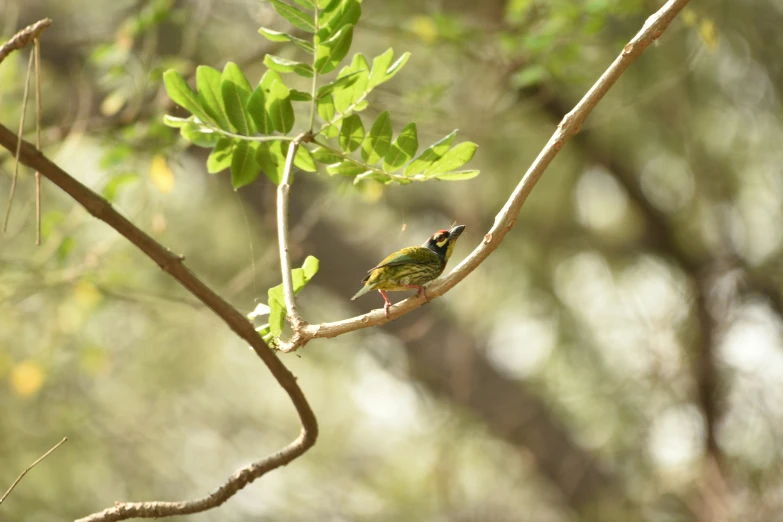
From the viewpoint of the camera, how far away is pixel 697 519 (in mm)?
4949

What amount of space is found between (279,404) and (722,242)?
13.5 feet

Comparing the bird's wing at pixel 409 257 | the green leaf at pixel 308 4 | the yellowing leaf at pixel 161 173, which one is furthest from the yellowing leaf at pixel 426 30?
the green leaf at pixel 308 4

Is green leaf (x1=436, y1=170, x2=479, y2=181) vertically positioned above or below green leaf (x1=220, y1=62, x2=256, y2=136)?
below

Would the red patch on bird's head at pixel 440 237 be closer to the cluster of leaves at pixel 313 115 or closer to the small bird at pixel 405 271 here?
the small bird at pixel 405 271

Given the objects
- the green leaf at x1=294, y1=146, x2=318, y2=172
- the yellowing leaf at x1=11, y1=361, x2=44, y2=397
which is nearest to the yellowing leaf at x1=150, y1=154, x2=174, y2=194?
the yellowing leaf at x1=11, y1=361, x2=44, y2=397

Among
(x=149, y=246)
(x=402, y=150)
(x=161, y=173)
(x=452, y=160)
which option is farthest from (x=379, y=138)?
(x=161, y=173)

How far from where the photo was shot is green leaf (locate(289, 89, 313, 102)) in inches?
61.6

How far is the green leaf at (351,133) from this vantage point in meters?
1.64

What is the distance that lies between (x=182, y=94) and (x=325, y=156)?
30 centimetres

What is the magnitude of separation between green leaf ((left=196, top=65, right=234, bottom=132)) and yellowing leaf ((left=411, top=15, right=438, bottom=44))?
246 centimetres

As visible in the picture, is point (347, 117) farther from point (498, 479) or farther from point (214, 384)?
point (214, 384)

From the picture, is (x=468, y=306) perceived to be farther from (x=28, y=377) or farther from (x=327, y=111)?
(x=327, y=111)

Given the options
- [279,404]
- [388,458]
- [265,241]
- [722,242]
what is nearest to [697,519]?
[722,242]

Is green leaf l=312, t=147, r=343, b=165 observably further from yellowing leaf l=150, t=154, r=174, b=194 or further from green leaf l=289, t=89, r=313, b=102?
yellowing leaf l=150, t=154, r=174, b=194
